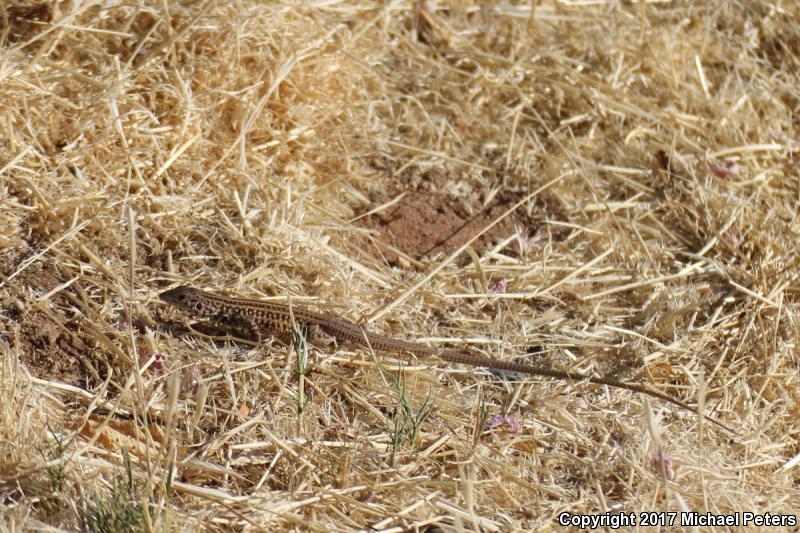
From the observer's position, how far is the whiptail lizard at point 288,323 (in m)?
4.48

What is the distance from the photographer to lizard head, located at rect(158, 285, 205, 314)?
14.8 feet

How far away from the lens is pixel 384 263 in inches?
201

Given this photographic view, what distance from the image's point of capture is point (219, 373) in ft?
14.2

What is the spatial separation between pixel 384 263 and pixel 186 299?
1130mm

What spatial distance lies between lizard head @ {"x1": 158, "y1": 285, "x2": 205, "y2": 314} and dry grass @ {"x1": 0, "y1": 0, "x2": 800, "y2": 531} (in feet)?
0.37

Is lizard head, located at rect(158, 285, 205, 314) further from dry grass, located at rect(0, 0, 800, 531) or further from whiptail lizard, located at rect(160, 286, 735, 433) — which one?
dry grass, located at rect(0, 0, 800, 531)

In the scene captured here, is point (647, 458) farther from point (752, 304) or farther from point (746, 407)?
point (752, 304)

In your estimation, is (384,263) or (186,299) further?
(384,263)

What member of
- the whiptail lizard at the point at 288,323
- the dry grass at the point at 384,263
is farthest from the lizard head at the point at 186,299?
the dry grass at the point at 384,263

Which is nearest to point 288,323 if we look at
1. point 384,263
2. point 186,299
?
point 186,299

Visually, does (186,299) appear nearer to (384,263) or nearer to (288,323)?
(288,323)

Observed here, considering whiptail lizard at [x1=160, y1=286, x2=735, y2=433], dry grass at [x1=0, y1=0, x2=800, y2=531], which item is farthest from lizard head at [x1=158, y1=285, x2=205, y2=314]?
dry grass at [x1=0, y1=0, x2=800, y2=531]

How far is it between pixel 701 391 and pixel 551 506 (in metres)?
1.12

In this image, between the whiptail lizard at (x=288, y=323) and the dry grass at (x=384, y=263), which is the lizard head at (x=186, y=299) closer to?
the whiptail lizard at (x=288, y=323)
